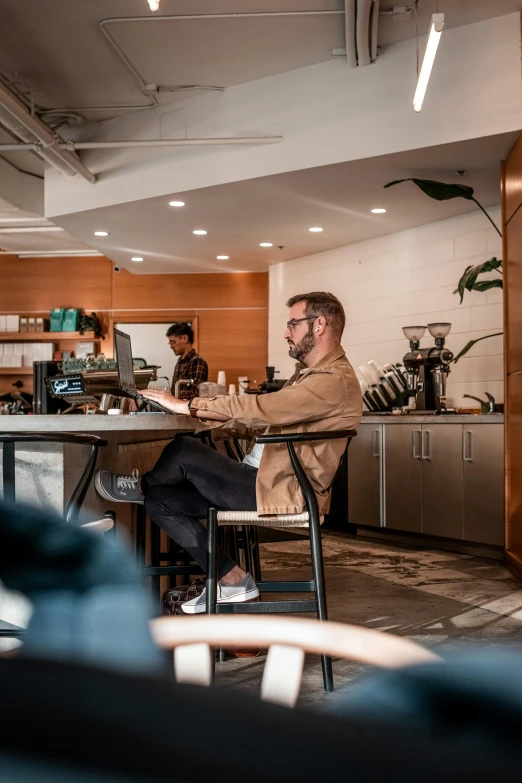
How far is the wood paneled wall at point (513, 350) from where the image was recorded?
14.8ft

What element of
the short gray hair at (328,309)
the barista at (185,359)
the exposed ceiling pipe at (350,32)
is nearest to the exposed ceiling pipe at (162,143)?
the exposed ceiling pipe at (350,32)

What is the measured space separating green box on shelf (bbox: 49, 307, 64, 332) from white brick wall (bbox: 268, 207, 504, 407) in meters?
2.87

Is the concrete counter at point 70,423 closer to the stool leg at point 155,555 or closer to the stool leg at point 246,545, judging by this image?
the stool leg at point 155,555

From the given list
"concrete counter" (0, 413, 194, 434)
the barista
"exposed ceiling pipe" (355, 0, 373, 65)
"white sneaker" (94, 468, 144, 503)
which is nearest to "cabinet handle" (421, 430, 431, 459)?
the barista

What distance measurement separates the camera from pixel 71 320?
9.85 metres

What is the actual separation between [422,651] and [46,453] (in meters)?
2.15

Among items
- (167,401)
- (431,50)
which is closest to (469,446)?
(431,50)

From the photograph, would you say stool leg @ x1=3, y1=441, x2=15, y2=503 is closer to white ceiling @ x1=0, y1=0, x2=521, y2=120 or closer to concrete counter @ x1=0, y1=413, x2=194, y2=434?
concrete counter @ x1=0, y1=413, x2=194, y2=434

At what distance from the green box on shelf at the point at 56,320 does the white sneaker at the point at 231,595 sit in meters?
7.64

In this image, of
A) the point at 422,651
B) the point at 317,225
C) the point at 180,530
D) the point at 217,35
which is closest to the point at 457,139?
the point at 217,35

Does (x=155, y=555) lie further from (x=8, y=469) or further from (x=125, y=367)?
(x=8, y=469)

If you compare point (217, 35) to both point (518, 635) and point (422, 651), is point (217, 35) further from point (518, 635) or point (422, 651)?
point (422, 651)

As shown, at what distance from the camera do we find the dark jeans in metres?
2.67

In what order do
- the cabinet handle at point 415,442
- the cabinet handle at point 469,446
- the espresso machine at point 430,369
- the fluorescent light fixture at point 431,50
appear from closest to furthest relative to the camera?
the fluorescent light fixture at point 431,50 < the cabinet handle at point 469,446 < the cabinet handle at point 415,442 < the espresso machine at point 430,369
